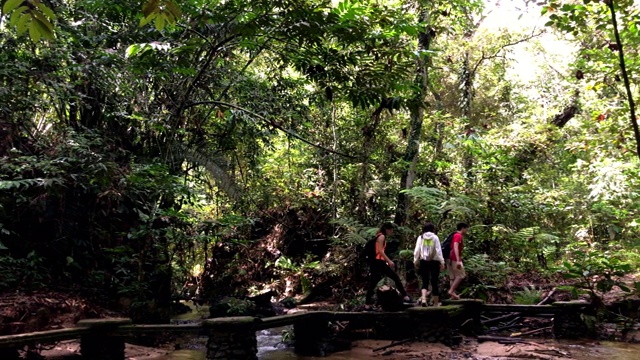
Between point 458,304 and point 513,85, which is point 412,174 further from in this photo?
point 513,85

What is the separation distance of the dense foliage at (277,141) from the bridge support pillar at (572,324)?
78 cm

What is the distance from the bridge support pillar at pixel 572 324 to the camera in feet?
28.6

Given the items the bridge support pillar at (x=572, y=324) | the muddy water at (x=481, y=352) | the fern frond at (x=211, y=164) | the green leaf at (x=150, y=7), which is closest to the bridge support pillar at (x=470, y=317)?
the muddy water at (x=481, y=352)

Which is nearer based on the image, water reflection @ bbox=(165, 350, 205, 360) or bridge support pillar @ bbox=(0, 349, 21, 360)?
bridge support pillar @ bbox=(0, 349, 21, 360)

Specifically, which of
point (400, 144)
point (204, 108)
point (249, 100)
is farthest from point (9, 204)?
point (400, 144)

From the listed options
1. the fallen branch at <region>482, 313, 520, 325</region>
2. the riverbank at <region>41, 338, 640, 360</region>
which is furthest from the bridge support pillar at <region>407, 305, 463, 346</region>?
the fallen branch at <region>482, 313, 520, 325</region>

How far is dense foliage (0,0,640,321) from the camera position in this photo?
282 inches

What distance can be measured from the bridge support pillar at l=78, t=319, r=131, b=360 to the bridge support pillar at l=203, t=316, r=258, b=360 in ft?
3.91

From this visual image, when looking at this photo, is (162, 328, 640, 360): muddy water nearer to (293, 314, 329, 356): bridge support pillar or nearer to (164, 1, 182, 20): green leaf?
(293, 314, 329, 356): bridge support pillar

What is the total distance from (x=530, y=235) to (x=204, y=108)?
857cm

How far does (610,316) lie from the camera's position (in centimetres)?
944

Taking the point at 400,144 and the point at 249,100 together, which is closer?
the point at 249,100

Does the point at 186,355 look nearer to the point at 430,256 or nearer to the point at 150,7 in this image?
the point at 430,256

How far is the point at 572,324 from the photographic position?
876 cm
